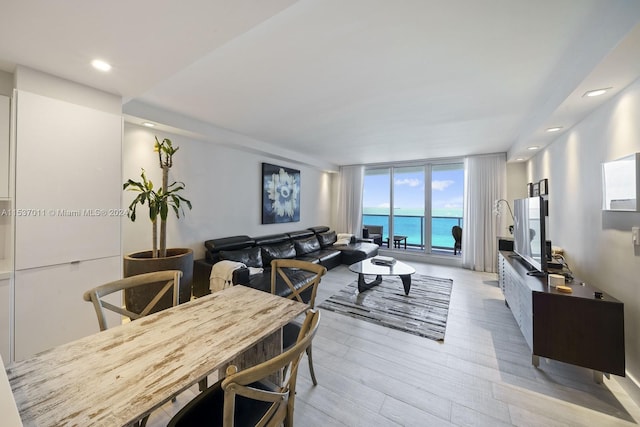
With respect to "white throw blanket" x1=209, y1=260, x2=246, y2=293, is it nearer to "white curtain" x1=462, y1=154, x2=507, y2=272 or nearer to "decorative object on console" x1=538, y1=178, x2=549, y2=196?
"decorative object on console" x1=538, y1=178, x2=549, y2=196

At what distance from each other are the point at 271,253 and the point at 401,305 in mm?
2237

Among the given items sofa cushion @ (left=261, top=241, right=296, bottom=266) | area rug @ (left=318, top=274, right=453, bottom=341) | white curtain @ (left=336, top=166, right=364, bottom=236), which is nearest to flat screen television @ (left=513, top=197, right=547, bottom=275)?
area rug @ (left=318, top=274, right=453, bottom=341)

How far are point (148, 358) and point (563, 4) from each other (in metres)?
2.84

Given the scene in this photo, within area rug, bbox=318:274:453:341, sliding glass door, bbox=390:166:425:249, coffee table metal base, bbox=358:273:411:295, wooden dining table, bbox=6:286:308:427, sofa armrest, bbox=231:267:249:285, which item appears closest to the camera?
wooden dining table, bbox=6:286:308:427

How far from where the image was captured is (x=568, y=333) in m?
1.89

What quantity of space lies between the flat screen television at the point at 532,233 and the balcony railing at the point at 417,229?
3.23 meters

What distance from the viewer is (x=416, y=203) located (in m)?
6.25

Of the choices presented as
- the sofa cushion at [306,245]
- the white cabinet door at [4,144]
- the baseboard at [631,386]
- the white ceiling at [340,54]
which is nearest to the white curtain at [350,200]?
the sofa cushion at [306,245]

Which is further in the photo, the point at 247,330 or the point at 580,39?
the point at 580,39

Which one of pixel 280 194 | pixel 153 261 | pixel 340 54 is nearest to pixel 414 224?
pixel 280 194

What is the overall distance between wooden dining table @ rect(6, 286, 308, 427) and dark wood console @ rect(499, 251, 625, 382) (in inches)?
82.3

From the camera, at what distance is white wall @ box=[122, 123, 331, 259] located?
3.06m

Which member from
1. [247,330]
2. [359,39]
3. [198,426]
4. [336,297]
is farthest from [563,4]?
[336,297]

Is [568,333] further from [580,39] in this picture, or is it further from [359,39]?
[359,39]
